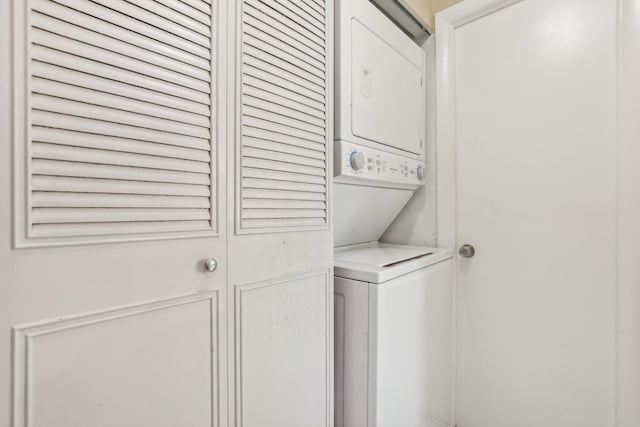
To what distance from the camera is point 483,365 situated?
1.74m

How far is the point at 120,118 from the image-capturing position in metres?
0.68

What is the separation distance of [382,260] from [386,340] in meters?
0.34

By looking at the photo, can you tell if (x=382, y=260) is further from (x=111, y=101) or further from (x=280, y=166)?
(x=111, y=101)

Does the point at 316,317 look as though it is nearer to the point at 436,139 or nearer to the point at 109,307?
the point at 109,307

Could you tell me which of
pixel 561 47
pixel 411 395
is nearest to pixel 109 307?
pixel 411 395

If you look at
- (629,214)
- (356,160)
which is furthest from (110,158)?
(629,214)

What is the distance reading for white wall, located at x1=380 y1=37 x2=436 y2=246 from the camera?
1855 millimetres

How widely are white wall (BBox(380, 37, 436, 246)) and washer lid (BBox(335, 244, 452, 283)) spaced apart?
0.31 feet

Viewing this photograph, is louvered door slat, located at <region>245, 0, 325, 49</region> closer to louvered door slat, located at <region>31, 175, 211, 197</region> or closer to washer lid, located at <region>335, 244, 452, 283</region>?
louvered door slat, located at <region>31, 175, 211, 197</region>

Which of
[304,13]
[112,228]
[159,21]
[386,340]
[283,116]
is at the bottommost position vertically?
[386,340]

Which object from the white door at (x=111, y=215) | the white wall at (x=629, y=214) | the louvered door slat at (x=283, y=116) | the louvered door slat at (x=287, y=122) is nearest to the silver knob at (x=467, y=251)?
the white wall at (x=629, y=214)

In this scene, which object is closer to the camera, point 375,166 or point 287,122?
point 287,122

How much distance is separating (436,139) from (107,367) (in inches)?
70.5

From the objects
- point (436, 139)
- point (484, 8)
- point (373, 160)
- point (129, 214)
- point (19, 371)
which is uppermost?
point (484, 8)
